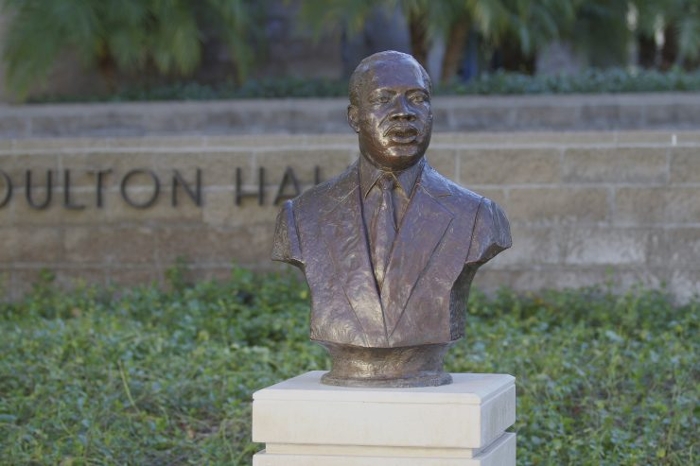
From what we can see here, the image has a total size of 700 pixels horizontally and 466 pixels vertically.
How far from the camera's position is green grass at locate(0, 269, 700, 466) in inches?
247

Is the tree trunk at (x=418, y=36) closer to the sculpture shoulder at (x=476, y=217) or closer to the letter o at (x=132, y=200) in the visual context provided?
the letter o at (x=132, y=200)

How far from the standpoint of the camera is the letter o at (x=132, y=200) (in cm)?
938

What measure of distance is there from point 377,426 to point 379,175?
→ 3.01 ft

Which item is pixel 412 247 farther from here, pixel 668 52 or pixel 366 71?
pixel 668 52

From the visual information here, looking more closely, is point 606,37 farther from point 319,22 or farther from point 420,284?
point 420,284

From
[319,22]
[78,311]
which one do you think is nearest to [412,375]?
[78,311]

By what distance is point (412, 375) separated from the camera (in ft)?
16.1

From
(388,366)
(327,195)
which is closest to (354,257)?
(327,195)

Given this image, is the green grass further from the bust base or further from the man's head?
the man's head

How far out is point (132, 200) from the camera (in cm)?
943

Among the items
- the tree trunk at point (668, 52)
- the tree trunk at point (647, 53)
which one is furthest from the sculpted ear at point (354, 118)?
the tree trunk at point (647, 53)

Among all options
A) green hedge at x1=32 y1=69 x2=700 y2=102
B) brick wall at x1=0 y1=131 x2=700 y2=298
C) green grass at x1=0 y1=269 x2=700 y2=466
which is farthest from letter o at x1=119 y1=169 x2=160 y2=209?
green hedge at x1=32 y1=69 x2=700 y2=102

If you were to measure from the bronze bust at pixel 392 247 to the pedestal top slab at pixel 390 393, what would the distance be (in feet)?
0.28

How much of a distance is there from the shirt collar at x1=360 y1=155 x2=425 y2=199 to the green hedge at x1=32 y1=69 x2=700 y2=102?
5.31 meters
